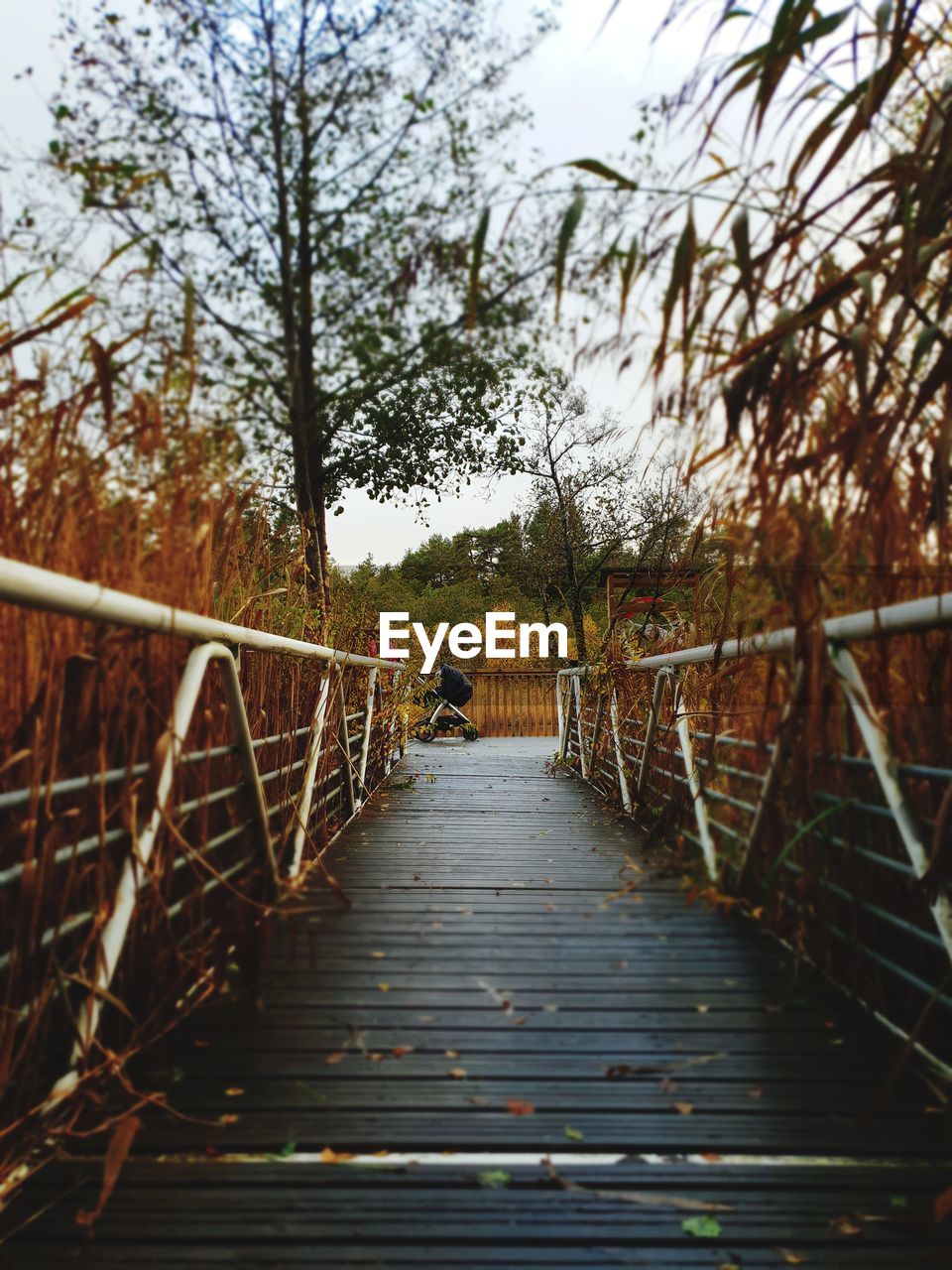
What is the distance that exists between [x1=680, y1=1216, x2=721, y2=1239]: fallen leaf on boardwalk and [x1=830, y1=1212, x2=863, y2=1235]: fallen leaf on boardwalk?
0.16m

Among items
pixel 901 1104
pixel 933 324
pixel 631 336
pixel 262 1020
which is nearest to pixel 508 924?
pixel 262 1020

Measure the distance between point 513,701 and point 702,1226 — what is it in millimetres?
16395

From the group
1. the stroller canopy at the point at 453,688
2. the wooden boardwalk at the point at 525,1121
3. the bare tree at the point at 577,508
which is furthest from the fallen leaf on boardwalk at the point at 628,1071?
the bare tree at the point at 577,508

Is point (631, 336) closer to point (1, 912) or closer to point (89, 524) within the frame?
point (89, 524)

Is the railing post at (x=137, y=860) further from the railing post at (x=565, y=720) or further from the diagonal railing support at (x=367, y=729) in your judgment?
the railing post at (x=565, y=720)

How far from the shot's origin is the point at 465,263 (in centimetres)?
154

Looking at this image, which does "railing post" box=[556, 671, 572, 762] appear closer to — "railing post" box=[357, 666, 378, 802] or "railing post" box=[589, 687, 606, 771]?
"railing post" box=[589, 687, 606, 771]

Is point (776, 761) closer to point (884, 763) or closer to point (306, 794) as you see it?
point (884, 763)

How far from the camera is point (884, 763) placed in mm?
1709

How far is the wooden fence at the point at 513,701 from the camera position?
17.5 metres

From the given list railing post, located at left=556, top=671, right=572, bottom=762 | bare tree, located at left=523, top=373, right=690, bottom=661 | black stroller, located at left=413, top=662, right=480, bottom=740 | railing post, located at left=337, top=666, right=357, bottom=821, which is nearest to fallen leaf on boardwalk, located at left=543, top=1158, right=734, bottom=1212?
railing post, located at left=337, top=666, right=357, bottom=821

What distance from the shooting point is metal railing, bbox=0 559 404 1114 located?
51.7 inches

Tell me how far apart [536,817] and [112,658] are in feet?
11.9

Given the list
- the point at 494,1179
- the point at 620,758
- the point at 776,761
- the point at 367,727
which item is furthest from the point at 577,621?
the point at 494,1179
